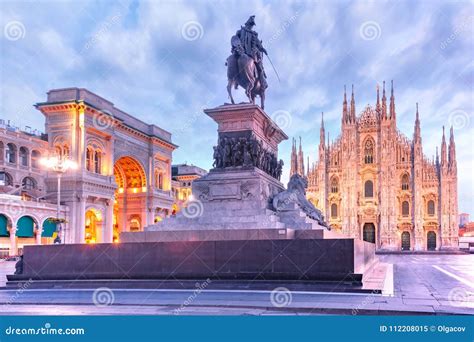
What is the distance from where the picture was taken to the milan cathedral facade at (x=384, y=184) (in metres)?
72.2

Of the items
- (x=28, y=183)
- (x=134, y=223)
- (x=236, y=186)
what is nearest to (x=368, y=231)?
(x=134, y=223)

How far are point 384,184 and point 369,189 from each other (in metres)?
2.98

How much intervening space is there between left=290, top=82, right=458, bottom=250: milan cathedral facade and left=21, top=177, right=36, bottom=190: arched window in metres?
41.0

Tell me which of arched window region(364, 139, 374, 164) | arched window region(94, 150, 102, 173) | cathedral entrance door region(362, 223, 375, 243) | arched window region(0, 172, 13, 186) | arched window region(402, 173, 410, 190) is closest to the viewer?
arched window region(0, 172, 13, 186)

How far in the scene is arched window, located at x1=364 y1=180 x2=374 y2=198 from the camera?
76.0m

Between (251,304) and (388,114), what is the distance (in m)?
71.5

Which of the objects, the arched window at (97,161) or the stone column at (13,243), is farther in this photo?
the arched window at (97,161)

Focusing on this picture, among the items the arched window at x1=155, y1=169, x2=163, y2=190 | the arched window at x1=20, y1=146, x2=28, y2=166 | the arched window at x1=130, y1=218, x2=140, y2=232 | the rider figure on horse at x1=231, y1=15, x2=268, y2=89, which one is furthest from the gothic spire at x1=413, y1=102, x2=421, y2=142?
the rider figure on horse at x1=231, y1=15, x2=268, y2=89

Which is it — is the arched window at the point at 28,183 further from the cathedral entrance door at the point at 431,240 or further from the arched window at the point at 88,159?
the cathedral entrance door at the point at 431,240

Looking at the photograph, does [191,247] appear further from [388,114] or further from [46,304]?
[388,114]

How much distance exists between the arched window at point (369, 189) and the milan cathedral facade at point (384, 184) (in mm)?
43

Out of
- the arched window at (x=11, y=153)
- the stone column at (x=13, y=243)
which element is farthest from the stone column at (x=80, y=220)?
the arched window at (x=11, y=153)

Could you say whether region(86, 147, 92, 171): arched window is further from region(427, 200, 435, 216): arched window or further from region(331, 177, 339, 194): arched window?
region(427, 200, 435, 216): arched window
